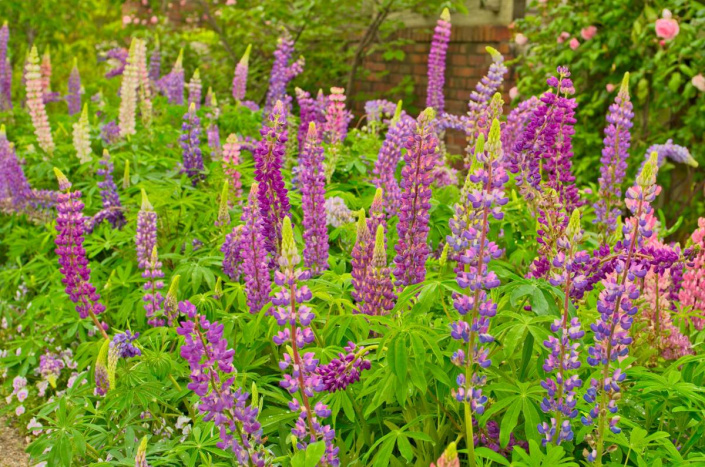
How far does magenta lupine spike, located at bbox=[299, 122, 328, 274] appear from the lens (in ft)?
9.79

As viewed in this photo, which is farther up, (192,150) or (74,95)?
(192,150)

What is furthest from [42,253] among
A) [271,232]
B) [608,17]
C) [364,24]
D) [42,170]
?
[364,24]

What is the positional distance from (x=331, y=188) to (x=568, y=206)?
1.58 metres

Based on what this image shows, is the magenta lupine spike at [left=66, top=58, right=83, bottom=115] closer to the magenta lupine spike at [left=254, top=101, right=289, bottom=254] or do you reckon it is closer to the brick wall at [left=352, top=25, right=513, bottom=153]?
the brick wall at [left=352, top=25, right=513, bottom=153]

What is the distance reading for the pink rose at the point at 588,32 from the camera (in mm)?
7023

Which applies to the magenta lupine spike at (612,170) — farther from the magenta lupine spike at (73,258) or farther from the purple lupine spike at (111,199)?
the purple lupine spike at (111,199)

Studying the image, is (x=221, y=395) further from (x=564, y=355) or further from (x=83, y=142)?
(x=83, y=142)

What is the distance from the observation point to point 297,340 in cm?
194

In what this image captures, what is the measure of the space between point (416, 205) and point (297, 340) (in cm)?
83

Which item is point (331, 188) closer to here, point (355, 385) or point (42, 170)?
point (355, 385)

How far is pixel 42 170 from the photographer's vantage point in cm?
515

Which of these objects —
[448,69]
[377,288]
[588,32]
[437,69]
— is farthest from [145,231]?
[448,69]

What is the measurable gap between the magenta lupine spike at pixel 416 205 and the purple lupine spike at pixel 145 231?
1.25 metres

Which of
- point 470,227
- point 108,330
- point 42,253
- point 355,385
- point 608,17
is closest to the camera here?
point 470,227
